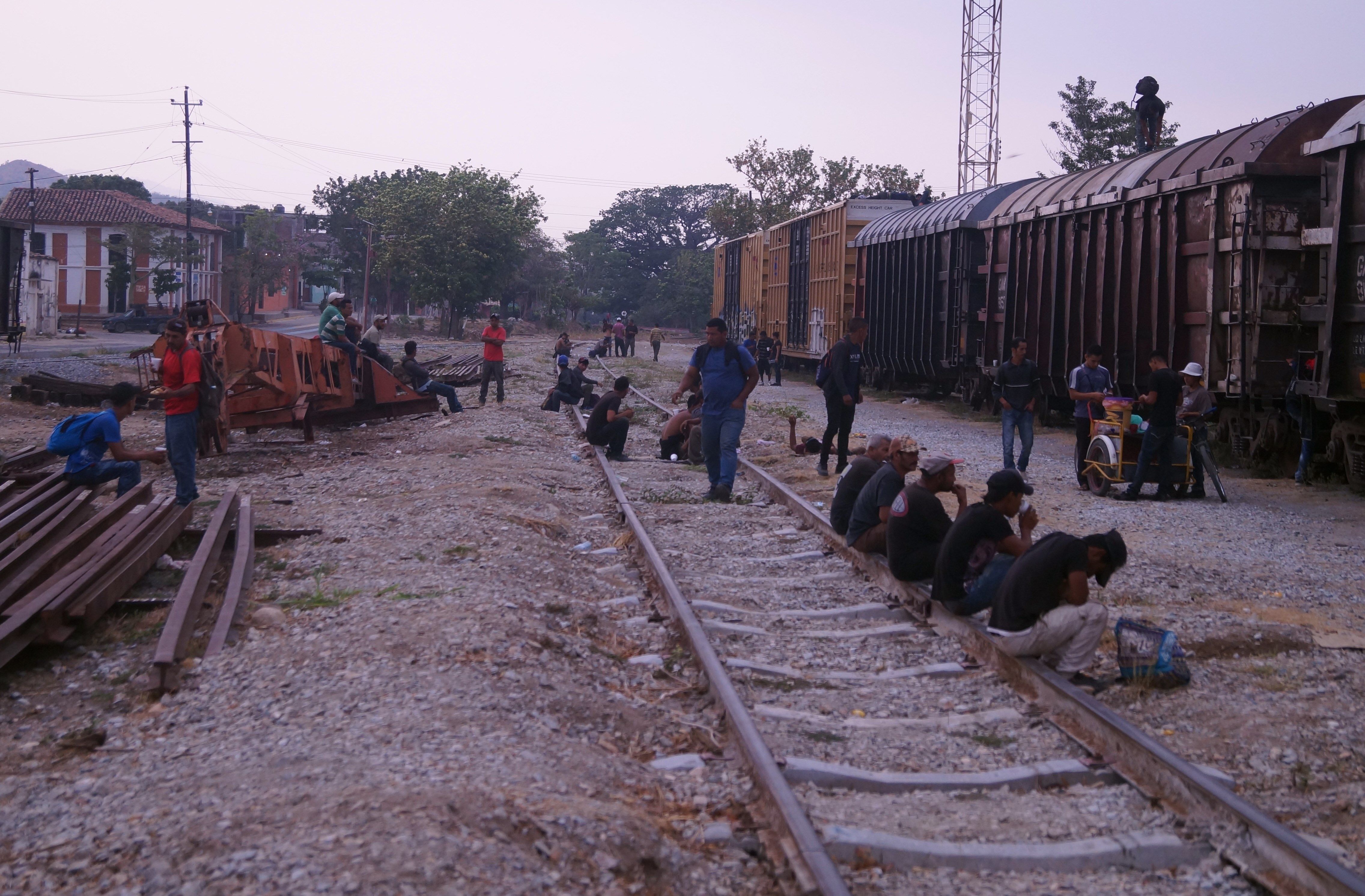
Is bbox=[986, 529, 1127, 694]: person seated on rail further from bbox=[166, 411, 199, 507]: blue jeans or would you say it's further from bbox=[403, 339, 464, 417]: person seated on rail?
bbox=[403, 339, 464, 417]: person seated on rail

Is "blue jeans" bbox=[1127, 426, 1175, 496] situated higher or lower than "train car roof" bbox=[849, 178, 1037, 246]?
lower

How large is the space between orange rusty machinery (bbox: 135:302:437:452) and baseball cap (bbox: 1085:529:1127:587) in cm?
933

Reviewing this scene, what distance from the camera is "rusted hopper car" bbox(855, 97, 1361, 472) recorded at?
39.5ft

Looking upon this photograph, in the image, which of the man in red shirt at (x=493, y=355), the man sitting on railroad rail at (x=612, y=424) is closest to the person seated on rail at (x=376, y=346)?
the man in red shirt at (x=493, y=355)

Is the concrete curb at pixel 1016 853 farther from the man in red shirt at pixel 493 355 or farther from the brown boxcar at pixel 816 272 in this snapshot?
the brown boxcar at pixel 816 272

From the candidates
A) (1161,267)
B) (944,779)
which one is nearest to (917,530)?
(944,779)

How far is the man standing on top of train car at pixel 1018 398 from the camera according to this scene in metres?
12.4

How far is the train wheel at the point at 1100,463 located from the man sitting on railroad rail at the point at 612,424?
5412mm

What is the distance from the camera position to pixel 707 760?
4.70 meters

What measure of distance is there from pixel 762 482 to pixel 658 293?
262ft

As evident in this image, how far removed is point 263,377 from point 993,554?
10087 millimetres

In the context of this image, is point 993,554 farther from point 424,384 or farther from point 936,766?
point 424,384

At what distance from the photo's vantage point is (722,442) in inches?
447

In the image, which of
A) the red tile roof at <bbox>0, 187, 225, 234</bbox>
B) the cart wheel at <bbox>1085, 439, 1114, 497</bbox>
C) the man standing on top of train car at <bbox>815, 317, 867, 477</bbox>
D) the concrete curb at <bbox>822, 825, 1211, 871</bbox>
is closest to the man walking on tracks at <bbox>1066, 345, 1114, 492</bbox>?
the cart wheel at <bbox>1085, 439, 1114, 497</bbox>
